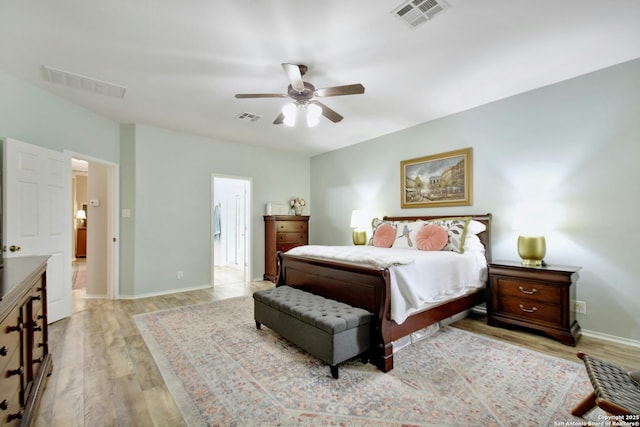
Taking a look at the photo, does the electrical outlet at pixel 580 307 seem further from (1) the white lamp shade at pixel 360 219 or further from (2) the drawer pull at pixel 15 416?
(2) the drawer pull at pixel 15 416

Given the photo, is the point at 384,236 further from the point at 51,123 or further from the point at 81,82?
the point at 51,123

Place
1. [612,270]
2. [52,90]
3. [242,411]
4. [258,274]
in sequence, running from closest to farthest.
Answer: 1. [242,411]
2. [612,270]
3. [52,90]
4. [258,274]

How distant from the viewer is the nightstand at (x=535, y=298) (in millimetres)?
2676

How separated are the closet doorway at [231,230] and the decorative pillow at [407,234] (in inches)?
116

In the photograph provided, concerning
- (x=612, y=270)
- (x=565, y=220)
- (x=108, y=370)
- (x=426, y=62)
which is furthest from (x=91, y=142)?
(x=612, y=270)

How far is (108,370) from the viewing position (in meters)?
2.23

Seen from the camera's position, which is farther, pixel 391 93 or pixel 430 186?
pixel 430 186

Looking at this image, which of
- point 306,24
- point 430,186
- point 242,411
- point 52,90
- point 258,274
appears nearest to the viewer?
point 242,411

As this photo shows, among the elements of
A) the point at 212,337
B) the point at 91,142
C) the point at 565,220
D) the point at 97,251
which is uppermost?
the point at 91,142

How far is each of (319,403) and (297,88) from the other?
2434 mm

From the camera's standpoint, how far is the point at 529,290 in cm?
290

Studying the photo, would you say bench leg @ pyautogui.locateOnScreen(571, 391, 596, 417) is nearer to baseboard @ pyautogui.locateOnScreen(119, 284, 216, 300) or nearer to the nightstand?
the nightstand

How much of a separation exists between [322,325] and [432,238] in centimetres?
198

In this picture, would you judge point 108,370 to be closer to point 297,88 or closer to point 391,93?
point 297,88
